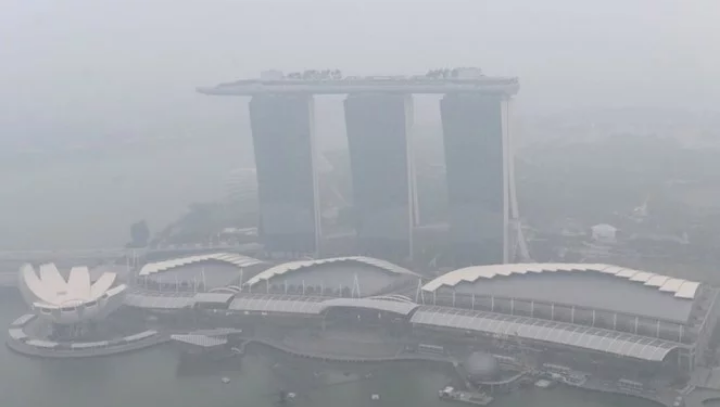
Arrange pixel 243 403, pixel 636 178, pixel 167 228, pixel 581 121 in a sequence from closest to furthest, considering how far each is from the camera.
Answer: pixel 243 403 → pixel 167 228 → pixel 636 178 → pixel 581 121

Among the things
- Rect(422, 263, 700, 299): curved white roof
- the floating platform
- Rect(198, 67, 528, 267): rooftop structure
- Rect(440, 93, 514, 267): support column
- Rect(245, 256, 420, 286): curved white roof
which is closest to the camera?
the floating platform

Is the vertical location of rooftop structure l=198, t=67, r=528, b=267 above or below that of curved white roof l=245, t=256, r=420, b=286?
above

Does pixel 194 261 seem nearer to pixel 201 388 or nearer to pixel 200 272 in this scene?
pixel 200 272

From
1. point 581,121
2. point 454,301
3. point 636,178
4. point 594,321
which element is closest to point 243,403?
point 454,301

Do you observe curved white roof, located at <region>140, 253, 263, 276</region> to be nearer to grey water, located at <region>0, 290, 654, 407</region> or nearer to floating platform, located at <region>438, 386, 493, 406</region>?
grey water, located at <region>0, 290, 654, 407</region>

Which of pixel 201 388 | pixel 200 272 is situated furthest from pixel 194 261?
pixel 201 388

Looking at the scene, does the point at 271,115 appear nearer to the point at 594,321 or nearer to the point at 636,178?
the point at 594,321

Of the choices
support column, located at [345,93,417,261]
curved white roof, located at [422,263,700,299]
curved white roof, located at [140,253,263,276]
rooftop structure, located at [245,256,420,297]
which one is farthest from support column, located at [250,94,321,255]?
curved white roof, located at [422,263,700,299]
